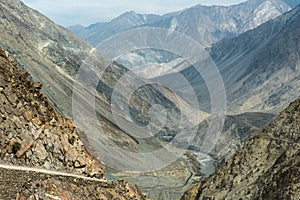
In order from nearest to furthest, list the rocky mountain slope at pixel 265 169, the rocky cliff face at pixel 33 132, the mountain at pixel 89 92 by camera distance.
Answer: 1. the rocky cliff face at pixel 33 132
2. the rocky mountain slope at pixel 265 169
3. the mountain at pixel 89 92

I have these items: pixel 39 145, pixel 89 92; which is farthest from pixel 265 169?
pixel 89 92

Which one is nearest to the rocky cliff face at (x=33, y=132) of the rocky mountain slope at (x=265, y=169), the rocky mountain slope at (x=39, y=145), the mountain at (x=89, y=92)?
the rocky mountain slope at (x=39, y=145)

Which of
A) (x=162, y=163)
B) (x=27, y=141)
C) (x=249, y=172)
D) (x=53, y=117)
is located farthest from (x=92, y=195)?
(x=162, y=163)

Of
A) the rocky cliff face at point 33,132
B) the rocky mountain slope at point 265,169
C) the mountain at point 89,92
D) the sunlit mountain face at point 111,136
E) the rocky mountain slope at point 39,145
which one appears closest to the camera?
the rocky mountain slope at point 39,145

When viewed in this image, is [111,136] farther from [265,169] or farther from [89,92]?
[265,169]

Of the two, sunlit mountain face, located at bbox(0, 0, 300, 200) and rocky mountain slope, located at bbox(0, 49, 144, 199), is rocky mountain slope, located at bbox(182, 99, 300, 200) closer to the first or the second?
sunlit mountain face, located at bbox(0, 0, 300, 200)

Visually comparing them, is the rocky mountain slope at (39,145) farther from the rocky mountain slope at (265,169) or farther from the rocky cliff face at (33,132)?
the rocky mountain slope at (265,169)

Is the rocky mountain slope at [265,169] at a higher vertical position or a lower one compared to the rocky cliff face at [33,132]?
lower
